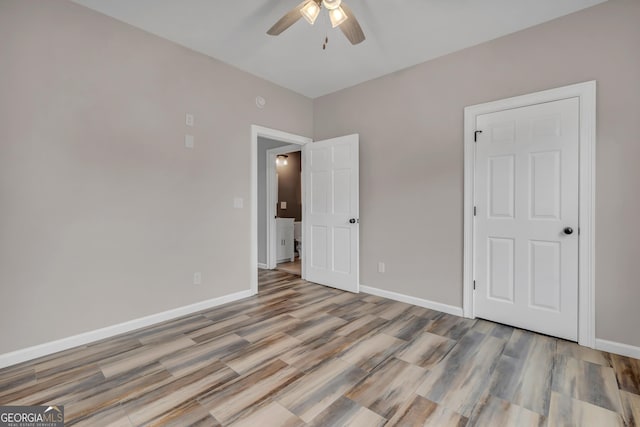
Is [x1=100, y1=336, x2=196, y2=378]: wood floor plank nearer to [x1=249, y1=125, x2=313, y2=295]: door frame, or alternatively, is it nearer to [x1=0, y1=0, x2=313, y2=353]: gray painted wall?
[x1=0, y1=0, x2=313, y2=353]: gray painted wall

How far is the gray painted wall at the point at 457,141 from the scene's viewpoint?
221 cm

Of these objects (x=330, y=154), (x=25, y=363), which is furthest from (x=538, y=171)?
(x=25, y=363)

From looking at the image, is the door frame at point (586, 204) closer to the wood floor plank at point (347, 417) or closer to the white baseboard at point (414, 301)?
the white baseboard at point (414, 301)

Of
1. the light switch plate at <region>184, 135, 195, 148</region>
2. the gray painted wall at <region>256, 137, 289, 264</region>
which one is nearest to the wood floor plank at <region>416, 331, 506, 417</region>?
the light switch plate at <region>184, 135, 195, 148</region>

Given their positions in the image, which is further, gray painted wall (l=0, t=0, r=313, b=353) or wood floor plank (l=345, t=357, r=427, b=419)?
gray painted wall (l=0, t=0, r=313, b=353)

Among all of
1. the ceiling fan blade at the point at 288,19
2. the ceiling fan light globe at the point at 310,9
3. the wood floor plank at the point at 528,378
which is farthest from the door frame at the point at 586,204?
the ceiling fan blade at the point at 288,19

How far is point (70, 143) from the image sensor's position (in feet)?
7.59

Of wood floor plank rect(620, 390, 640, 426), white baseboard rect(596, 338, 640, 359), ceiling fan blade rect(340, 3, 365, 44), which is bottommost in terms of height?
wood floor plank rect(620, 390, 640, 426)

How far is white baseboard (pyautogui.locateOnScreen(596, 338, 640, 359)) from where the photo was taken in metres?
2.17

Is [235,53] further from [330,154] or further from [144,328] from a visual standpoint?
[144,328]

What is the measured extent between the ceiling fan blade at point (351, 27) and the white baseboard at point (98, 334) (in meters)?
2.96

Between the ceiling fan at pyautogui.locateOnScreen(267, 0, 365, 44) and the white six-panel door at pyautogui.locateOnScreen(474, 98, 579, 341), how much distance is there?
5.27 feet

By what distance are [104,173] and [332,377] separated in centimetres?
250

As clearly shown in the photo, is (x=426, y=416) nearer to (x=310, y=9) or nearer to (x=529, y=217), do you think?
(x=529, y=217)
